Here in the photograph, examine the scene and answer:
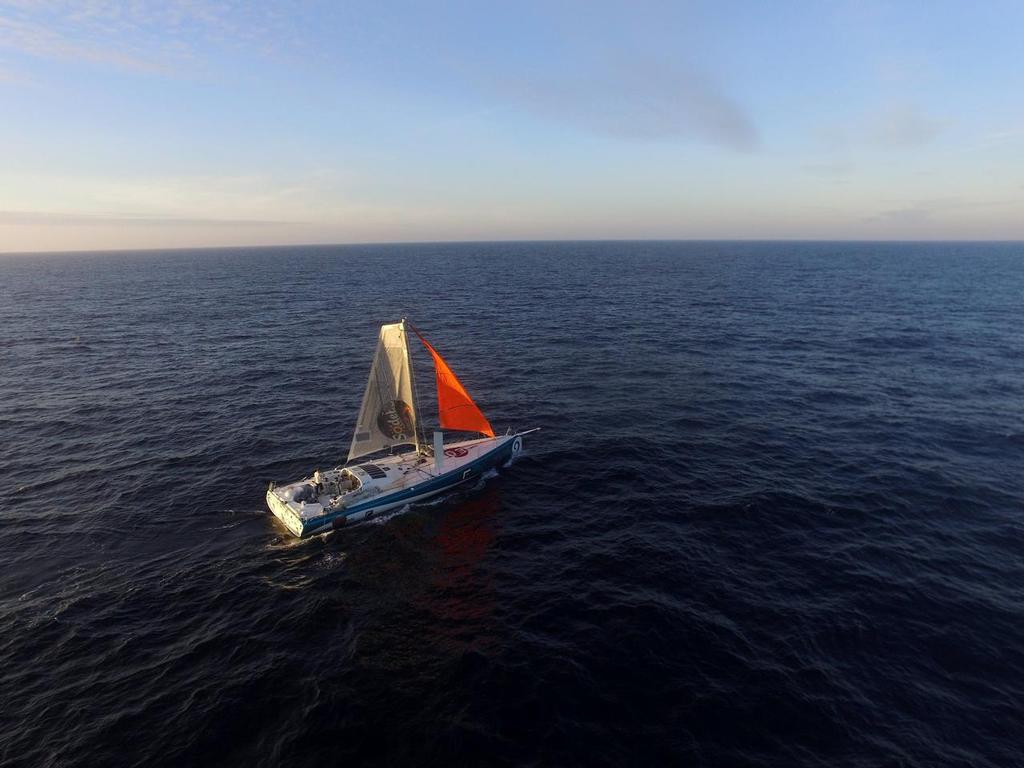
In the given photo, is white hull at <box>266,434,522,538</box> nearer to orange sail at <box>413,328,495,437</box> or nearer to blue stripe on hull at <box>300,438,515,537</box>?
blue stripe on hull at <box>300,438,515,537</box>

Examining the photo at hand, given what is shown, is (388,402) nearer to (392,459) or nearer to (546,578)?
(392,459)

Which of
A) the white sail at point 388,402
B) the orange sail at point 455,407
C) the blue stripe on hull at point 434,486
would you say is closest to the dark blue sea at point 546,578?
the blue stripe on hull at point 434,486

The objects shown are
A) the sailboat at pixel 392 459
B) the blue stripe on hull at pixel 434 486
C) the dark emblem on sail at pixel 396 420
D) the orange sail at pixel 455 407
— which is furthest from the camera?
the dark emblem on sail at pixel 396 420

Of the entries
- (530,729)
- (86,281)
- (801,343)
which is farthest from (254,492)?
(86,281)

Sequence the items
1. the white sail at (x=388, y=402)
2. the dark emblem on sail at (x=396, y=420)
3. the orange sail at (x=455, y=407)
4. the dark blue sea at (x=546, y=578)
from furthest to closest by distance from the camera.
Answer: the dark emblem on sail at (x=396, y=420) < the orange sail at (x=455, y=407) < the white sail at (x=388, y=402) < the dark blue sea at (x=546, y=578)

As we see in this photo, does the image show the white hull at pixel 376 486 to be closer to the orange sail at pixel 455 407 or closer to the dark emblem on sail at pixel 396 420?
the dark emblem on sail at pixel 396 420

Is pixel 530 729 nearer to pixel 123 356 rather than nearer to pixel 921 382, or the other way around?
pixel 921 382
